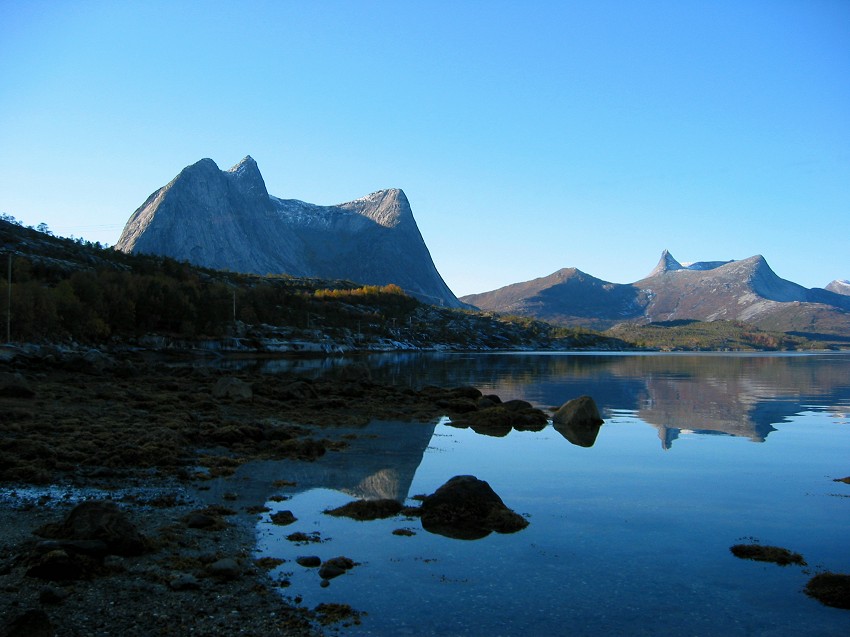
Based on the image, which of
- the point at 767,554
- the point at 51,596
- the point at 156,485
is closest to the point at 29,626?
the point at 51,596

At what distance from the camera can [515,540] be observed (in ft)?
48.2

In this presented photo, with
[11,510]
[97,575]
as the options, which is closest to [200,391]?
[11,510]

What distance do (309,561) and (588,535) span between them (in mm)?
6881

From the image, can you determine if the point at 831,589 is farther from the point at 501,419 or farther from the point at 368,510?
the point at 501,419

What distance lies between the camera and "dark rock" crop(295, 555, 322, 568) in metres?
12.4

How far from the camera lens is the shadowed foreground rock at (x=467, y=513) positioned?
604 inches

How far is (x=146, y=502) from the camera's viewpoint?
1627 cm

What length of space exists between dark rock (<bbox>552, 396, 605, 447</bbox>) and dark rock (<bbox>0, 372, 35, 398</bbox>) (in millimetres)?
28034

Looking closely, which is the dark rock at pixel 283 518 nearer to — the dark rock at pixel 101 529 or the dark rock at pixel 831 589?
the dark rock at pixel 101 529

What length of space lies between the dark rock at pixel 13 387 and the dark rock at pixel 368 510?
23831mm

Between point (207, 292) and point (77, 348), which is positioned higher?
point (207, 292)

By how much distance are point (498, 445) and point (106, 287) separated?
88528mm

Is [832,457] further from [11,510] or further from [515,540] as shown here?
[11,510]

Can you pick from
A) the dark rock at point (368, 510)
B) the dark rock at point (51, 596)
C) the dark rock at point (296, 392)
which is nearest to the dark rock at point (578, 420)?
the dark rock at point (296, 392)
